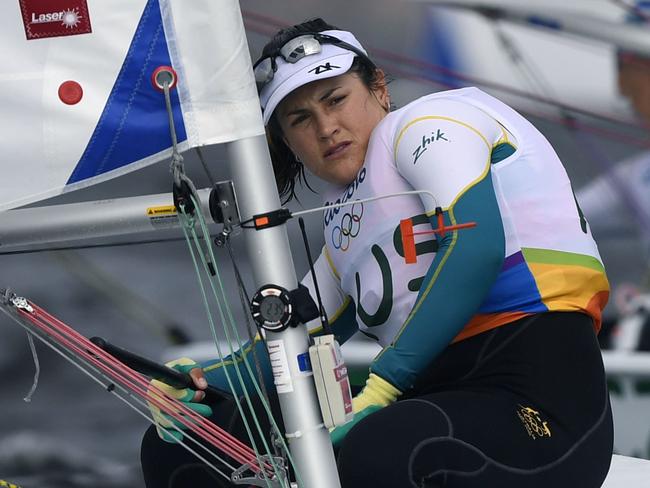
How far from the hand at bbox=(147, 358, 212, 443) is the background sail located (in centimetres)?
34

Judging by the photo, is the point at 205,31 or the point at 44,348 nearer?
the point at 205,31

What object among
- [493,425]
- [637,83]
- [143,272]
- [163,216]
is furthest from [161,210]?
[637,83]

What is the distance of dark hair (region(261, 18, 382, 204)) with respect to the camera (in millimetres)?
1729

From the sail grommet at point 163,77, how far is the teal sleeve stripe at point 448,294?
0.39 meters

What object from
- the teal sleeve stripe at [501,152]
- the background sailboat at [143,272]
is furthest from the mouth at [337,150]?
the background sailboat at [143,272]


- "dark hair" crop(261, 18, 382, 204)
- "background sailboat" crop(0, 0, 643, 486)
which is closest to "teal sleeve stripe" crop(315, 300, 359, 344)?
"dark hair" crop(261, 18, 382, 204)

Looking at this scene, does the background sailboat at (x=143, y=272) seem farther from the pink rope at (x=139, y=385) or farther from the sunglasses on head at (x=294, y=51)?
the pink rope at (x=139, y=385)

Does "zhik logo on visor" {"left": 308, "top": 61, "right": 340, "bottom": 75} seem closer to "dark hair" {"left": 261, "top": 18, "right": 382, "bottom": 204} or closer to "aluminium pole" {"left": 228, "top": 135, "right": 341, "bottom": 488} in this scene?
"dark hair" {"left": 261, "top": 18, "right": 382, "bottom": 204}

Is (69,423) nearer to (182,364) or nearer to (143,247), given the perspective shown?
(143,247)

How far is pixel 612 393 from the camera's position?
3.28 meters

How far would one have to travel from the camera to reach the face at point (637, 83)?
3430 millimetres

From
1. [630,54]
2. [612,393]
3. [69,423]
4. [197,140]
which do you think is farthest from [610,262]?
[197,140]

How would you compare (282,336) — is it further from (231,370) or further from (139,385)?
(231,370)

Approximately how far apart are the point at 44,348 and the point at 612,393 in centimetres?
151
